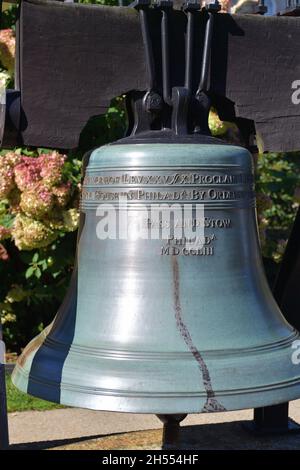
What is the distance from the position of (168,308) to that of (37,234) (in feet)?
9.11

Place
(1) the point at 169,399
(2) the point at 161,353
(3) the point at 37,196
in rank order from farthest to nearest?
(3) the point at 37,196, (2) the point at 161,353, (1) the point at 169,399

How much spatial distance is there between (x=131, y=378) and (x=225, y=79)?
115 centimetres

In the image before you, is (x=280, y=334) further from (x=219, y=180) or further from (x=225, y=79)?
(x=225, y=79)

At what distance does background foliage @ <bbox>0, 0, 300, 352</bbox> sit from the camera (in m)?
5.16

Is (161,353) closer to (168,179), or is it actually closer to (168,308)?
(168,308)

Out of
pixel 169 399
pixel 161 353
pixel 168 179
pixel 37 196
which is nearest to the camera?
pixel 169 399

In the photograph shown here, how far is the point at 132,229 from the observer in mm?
2553

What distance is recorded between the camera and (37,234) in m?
5.15

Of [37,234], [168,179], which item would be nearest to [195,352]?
[168,179]

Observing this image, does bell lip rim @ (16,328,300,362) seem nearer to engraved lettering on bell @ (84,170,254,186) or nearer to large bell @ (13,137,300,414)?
large bell @ (13,137,300,414)

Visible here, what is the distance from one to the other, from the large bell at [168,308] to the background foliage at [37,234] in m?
2.44

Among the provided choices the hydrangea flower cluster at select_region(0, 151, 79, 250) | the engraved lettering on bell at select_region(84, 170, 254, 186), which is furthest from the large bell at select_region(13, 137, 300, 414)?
the hydrangea flower cluster at select_region(0, 151, 79, 250)
